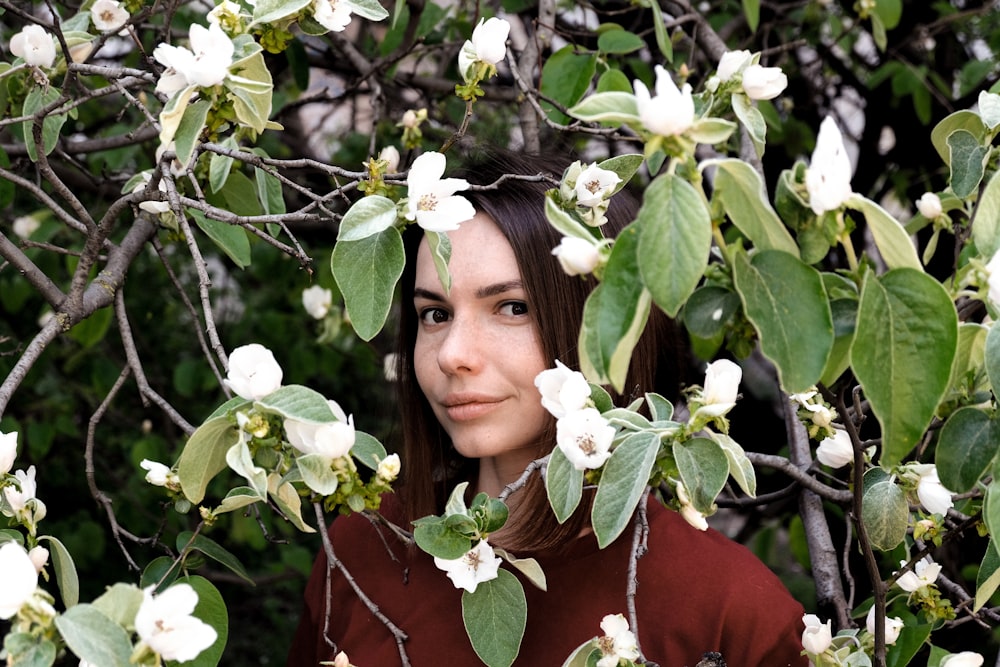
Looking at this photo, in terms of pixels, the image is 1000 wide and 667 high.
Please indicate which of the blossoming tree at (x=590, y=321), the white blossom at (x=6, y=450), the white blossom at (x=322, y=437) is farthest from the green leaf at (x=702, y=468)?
the white blossom at (x=6, y=450)

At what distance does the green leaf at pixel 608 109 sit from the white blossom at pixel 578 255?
85mm

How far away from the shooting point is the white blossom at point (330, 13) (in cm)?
99

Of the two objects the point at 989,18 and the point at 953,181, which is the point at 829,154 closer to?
the point at 953,181

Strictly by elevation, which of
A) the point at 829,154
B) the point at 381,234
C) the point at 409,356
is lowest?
the point at 409,356

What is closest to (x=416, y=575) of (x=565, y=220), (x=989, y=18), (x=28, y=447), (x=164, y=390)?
(x=565, y=220)

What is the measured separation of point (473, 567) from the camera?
3.21ft

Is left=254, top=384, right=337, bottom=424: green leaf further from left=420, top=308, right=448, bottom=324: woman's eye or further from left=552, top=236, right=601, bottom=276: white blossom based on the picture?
left=420, top=308, right=448, bottom=324: woman's eye

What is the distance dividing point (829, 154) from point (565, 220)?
19 centimetres

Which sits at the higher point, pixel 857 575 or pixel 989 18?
pixel 989 18

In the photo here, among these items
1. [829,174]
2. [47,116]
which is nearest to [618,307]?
[829,174]

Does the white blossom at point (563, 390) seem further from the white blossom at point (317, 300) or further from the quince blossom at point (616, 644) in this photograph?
the white blossom at point (317, 300)

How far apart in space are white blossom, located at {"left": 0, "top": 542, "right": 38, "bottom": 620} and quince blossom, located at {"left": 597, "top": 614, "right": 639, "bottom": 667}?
46 centimetres

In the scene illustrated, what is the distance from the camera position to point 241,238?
1.25 m

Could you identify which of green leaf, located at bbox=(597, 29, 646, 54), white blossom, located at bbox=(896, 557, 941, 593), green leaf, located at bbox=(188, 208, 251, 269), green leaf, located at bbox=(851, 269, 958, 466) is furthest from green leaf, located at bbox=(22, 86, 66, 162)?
white blossom, located at bbox=(896, 557, 941, 593)
